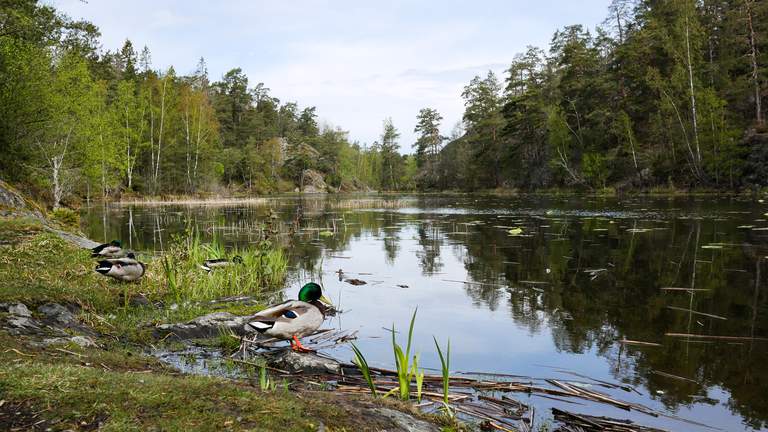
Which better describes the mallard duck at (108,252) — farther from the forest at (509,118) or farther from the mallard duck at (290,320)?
the forest at (509,118)

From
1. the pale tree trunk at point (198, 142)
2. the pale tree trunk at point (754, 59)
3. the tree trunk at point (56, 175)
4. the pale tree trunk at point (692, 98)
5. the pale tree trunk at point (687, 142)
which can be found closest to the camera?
the tree trunk at point (56, 175)

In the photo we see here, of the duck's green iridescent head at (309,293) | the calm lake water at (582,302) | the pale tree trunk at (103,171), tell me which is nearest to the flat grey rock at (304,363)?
the duck's green iridescent head at (309,293)

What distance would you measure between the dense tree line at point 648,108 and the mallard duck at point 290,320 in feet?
143

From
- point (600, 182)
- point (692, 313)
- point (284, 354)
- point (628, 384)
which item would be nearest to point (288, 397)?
point (284, 354)

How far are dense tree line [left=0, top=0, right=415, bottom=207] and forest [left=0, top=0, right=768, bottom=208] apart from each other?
164 millimetres

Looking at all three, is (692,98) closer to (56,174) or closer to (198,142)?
(56,174)

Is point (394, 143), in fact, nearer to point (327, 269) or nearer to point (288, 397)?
point (327, 269)

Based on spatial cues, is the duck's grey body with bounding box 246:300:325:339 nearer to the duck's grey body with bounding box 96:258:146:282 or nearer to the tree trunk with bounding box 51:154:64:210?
the duck's grey body with bounding box 96:258:146:282

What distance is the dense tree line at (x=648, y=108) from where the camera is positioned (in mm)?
42469

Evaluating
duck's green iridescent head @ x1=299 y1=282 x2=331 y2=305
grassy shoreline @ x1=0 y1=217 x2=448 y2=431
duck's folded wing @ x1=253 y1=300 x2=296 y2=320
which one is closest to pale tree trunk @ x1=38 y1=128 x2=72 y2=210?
duck's green iridescent head @ x1=299 y1=282 x2=331 y2=305

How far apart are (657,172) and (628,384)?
5031 cm

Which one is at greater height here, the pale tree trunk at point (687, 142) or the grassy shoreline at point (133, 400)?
the pale tree trunk at point (687, 142)

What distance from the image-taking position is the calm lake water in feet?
18.5

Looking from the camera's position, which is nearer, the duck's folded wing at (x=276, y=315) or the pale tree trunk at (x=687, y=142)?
the duck's folded wing at (x=276, y=315)
